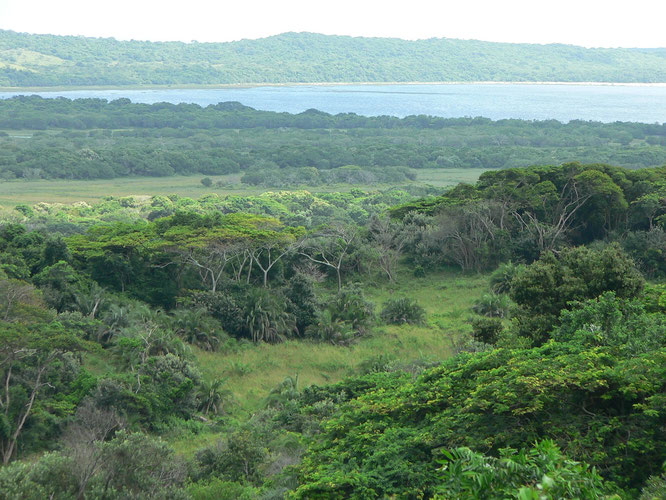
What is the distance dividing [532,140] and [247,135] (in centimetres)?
4685

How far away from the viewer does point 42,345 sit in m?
18.9

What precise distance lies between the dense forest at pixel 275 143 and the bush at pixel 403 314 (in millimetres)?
52365

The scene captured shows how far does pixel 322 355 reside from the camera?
26.2 meters

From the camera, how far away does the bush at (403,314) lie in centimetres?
2950

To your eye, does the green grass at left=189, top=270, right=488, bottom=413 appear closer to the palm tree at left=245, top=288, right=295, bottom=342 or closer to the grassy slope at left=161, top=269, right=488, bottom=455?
the grassy slope at left=161, top=269, right=488, bottom=455

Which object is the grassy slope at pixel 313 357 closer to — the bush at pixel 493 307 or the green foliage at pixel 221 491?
the bush at pixel 493 307

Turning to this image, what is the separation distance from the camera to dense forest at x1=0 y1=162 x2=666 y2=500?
411 inches

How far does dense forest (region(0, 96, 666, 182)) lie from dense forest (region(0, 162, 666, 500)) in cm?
4623

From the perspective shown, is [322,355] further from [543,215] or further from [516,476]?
[516,476]

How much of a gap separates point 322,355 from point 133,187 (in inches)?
2252

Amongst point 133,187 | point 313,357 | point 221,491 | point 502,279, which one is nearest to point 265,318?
point 313,357

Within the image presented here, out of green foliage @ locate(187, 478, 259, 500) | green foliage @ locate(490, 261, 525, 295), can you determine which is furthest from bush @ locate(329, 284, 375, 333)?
green foliage @ locate(187, 478, 259, 500)

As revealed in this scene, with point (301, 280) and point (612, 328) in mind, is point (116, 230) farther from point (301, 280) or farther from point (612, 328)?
point (612, 328)

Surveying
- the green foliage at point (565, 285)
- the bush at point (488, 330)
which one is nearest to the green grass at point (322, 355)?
the bush at point (488, 330)
